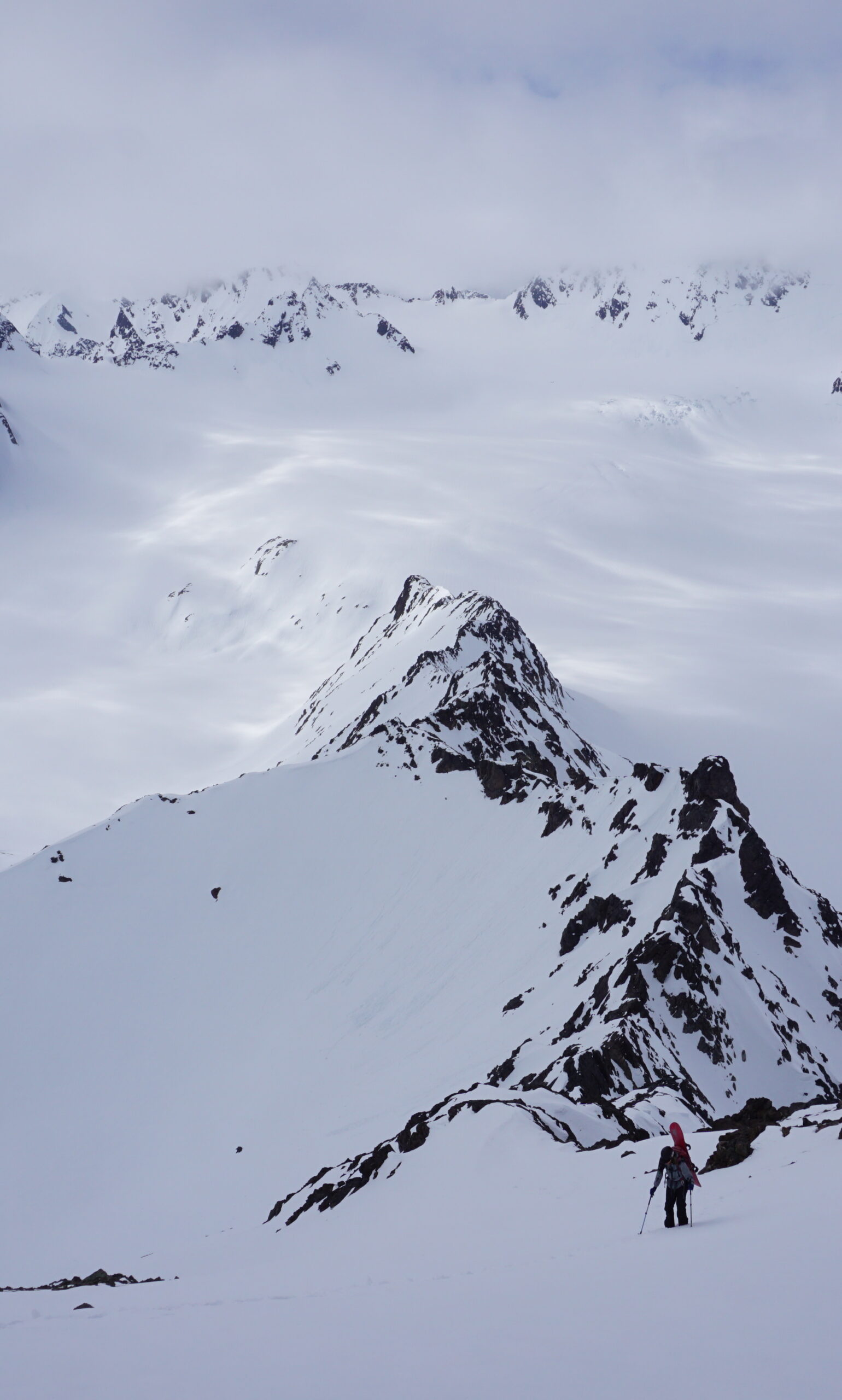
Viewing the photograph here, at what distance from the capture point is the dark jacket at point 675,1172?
17297 mm

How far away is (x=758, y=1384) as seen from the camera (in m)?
9.89

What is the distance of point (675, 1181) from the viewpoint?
17375 millimetres

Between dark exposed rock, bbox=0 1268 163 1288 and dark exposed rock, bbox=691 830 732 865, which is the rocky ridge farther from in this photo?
dark exposed rock, bbox=0 1268 163 1288

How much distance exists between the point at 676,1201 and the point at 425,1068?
30.8 m

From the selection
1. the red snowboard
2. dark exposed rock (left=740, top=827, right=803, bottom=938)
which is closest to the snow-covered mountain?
dark exposed rock (left=740, top=827, right=803, bottom=938)

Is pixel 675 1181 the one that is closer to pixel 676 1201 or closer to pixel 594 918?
pixel 676 1201

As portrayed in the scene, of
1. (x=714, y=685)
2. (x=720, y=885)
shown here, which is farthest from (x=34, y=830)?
(x=720, y=885)

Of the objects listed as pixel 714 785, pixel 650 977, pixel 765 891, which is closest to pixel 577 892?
pixel 714 785

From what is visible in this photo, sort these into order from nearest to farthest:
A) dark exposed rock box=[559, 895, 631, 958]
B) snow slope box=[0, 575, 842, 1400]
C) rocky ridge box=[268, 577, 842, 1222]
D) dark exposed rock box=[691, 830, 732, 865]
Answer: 1. snow slope box=[0, 575, 842, 1400]
2. rocky ridge box=[268, 577, 842, 1222]
3. dark exposed rock box=[691, 830, 732, 865]
4. dark exposed rock box=[559, 895, 631, 958]

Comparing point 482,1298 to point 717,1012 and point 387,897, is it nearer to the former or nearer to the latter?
point 717,1012

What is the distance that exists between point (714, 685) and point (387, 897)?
303ft

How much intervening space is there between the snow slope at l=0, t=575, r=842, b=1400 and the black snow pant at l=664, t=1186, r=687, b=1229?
0.28m

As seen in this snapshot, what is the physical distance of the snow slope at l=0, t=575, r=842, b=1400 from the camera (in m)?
13.3

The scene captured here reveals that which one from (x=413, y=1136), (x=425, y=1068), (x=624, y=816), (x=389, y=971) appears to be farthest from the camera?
(x=389, y=971)
